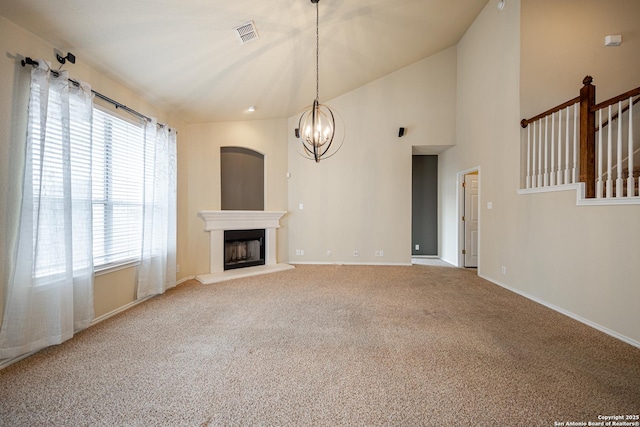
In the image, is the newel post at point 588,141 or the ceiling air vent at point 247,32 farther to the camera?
the ceiling air vent at point 247,32

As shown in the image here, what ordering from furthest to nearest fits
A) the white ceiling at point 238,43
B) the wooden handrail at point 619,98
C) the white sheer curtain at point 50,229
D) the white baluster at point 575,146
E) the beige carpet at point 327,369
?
the white baluster at point 575,146 → the wooden handrail at point 619,98 → the white ceiling at point 238,43 → the white sheer curtain at point 50,229 → the beige carpet at point 327,369

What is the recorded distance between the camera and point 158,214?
358cm

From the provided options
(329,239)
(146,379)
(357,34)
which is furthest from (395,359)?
(357,34)

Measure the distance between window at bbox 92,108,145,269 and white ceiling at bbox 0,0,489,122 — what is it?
57 centimetres

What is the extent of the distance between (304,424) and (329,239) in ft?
14.4

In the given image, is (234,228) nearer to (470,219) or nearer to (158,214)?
(158,214)

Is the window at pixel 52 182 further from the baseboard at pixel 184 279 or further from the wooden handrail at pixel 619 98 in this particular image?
the wooden handrail at pixel 619 98

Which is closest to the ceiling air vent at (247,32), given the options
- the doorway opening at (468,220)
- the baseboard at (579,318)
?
the doorway opening at (468,220)

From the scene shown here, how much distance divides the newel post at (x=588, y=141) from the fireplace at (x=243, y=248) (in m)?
4.94

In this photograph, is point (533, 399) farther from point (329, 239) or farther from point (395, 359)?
point (329, 239)

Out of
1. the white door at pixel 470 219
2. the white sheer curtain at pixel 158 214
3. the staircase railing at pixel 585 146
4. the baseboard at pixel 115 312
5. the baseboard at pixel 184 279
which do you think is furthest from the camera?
the white door at pixel 470 219

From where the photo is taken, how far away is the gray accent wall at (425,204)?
21.8ft

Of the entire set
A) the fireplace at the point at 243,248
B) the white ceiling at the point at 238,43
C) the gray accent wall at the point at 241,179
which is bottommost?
the fireplace at the point at 243,248

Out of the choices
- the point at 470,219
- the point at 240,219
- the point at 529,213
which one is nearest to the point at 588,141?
the point at 529,213
